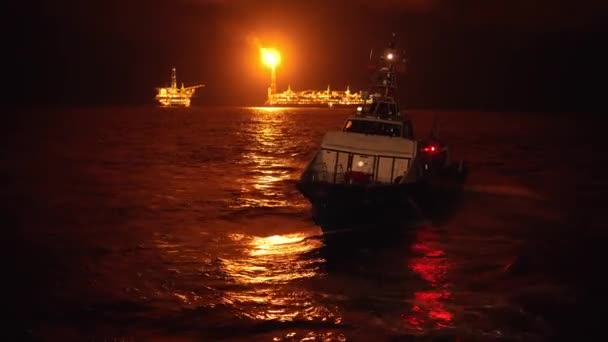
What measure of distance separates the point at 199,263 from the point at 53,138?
56.5 m

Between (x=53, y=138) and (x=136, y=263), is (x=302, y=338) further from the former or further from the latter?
(x=53, y=138)

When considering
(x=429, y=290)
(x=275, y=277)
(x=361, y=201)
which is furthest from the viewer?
(x=361, y=201)

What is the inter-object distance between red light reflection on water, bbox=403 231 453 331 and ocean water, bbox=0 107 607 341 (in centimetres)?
6

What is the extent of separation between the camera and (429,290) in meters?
16.3

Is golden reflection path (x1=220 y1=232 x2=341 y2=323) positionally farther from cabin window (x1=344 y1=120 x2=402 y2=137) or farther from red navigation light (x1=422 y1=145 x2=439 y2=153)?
red navigation light (x1=422 y1=145 x2=439 y2=153)

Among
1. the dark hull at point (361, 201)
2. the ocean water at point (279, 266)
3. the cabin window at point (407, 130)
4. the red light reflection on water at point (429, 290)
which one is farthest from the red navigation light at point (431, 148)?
the red light reflection on water at point (429, 290)

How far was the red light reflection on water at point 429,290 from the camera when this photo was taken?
14.1m

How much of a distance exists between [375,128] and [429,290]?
31.2ft

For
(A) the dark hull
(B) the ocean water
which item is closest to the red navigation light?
(B) the ocean water

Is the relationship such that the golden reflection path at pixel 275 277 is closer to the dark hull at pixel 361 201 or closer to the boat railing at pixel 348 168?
the dark hull at pixel 361 201

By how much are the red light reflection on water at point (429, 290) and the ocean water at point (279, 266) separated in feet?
0.19

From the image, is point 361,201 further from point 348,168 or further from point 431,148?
point 431,148

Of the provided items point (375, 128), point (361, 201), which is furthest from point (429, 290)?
point (375, 128)

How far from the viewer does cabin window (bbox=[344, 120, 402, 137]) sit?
24.4 metres
